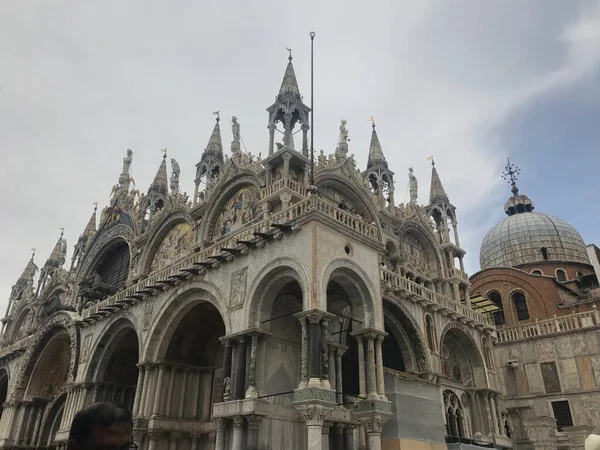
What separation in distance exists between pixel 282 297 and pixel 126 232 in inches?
707

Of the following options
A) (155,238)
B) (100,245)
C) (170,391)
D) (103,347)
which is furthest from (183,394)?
(100,245)

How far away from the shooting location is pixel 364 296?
1595 centimetres

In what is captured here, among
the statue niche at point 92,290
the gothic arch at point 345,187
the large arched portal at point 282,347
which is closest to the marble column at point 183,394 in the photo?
the large arched portal at point 282,347

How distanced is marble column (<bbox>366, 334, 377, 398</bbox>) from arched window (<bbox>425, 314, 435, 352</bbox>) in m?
7.64

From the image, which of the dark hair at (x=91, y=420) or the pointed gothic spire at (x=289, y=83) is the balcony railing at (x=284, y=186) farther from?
the dark hair at (x=91, y=420)

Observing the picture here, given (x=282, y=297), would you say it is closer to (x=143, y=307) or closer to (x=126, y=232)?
(x=143, y=307)

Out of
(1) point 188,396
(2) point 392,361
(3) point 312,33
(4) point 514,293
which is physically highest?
(3) point 312,33

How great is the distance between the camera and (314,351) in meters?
13.7

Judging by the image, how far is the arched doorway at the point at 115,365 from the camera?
23.6 m

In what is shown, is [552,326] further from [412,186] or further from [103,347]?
[103,347]

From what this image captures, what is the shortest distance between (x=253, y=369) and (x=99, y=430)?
1271cm

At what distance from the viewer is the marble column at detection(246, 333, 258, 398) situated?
14625 mm

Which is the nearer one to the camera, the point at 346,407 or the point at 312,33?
the point at 346,407

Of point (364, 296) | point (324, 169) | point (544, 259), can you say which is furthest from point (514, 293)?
point (364, 296)
